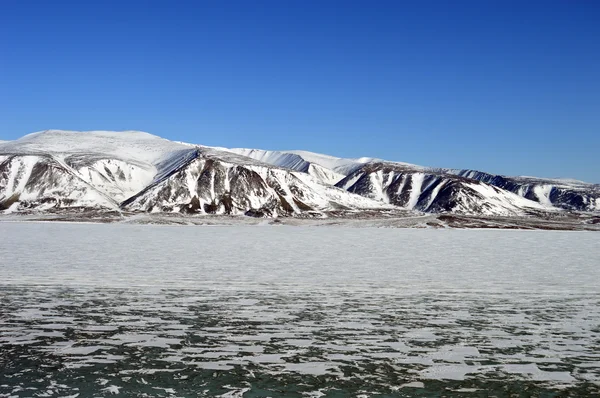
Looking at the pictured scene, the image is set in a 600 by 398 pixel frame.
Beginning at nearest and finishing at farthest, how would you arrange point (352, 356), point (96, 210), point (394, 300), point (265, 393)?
point (265, 393)
point (352, 356)
point (394, 300)
point (96, 210)

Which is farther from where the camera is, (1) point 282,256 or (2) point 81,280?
(1) point 282,256

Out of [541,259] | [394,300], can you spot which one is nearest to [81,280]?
[394,300]

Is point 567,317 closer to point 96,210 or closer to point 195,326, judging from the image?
point 195,326

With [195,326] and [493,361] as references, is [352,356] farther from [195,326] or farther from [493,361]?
[195,326]

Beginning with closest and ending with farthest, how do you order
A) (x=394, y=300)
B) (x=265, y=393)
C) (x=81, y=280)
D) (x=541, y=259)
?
(x=265, y=393) → (x=394, y=300) → (x=81, y=280) → (x=541, y=259)

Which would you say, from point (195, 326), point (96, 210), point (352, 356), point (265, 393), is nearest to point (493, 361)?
point (352, 356)

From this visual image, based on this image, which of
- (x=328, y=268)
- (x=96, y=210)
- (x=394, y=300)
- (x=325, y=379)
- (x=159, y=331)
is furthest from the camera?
(x=96, y=210)
